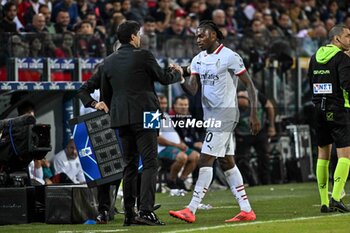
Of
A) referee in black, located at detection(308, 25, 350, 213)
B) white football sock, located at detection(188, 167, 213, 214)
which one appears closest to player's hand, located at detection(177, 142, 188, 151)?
referee in black, located at detection(308, 25, 350, 213)

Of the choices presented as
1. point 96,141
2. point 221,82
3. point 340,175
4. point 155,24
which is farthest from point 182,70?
point 155,24

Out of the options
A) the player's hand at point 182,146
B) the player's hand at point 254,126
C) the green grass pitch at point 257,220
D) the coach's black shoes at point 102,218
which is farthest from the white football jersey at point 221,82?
the player's hand at point 182,146

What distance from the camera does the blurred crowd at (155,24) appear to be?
19.7 meters

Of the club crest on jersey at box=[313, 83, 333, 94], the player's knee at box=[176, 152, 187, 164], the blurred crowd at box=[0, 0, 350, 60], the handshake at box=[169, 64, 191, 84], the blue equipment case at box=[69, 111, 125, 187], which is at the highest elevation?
the blurred crowd at box=[0, 0, 350, 60]

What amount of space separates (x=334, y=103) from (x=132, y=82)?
2883 mm

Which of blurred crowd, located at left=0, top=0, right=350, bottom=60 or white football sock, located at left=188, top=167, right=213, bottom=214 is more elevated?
blurred crowd, located at left=0, top=0, right=350, bottom=60

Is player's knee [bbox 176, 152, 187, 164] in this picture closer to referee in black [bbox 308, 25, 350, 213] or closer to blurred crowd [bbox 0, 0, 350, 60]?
blurred crowd [bbox 0, 0, 350, 60]

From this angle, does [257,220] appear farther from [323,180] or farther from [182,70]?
[182,70]

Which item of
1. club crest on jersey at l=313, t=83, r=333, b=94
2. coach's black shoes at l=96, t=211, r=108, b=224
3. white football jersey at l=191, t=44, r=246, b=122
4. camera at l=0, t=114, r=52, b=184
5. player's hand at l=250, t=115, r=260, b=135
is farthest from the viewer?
club crest on jersey at l=313, t=83, r=333, b=94

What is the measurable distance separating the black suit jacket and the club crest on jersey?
7.62 ft

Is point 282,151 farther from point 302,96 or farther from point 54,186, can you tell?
point 54,186

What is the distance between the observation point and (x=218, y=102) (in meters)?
13.5

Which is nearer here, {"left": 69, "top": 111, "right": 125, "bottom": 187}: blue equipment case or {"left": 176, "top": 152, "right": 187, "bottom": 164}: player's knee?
{"left": 69, "top": 111, "right": 125, "bottom": 187}: blue equipment case

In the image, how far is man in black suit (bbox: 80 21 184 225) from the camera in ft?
41.8
